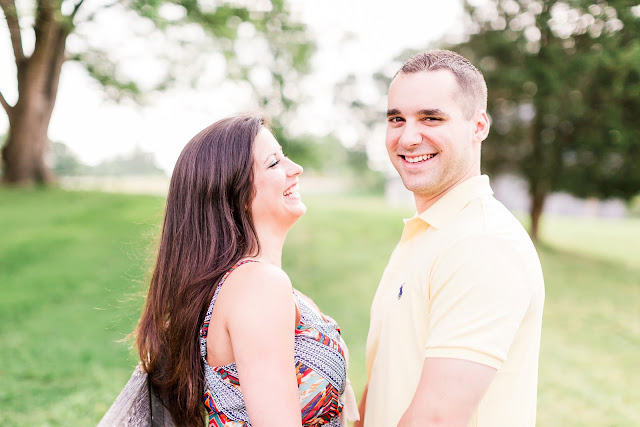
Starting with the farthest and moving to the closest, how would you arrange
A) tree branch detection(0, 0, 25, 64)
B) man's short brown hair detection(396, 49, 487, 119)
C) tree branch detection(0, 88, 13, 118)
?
tree branch detection(0, 88, 13, 118), tree branch detection(0, 0, 25, 64), man's short brown hair detection(396, 49, 487, 119)

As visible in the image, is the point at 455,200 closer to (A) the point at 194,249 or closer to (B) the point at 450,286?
(B) the point at 450,286

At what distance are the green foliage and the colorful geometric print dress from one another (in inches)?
513

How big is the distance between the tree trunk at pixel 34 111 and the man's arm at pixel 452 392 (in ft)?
50.1

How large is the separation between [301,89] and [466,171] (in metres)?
24.7

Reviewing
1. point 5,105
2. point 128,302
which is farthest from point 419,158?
point 5,105

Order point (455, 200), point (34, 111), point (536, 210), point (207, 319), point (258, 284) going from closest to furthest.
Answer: point (258, 284)
point (207, 319)
point (455, 200)
point (34, 111)
point (536, 210)

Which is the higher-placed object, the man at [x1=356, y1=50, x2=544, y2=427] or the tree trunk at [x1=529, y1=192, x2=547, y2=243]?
the man at [x1=356, y1=50, x2=544, y2=427]

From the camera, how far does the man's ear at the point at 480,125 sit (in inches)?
85.3

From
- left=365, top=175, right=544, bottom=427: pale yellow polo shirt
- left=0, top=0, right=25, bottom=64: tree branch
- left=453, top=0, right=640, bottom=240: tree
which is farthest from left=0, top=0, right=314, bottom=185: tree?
left=365, top=175, right=544, bottom=427: pale yellow polo shirt

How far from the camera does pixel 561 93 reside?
48.0 ft

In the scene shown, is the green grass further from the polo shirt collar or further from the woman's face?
the polo shirt collar

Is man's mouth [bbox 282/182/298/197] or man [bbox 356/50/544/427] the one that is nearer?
man [bbox 356/50/544/427]

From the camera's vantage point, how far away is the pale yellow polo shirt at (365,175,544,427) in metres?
1.63

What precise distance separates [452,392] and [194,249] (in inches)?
43.3
